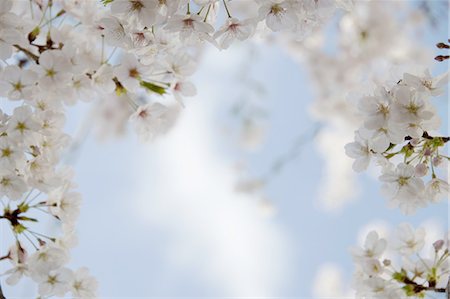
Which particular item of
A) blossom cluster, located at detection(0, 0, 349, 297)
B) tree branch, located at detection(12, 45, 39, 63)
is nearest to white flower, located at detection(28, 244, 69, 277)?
blossom cluster, located at detection(0, 0, 349, 297)

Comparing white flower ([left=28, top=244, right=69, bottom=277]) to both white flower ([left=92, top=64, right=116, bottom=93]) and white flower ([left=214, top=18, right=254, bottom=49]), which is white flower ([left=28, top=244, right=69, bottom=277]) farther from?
white flower ([left=214, top=18, right=254, bottom=49])

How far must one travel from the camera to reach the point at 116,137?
6121mm

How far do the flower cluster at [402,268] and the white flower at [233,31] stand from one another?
0.73 metres

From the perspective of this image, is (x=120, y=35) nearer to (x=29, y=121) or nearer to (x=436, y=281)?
(x=29, y=121)

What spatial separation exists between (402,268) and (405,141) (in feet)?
1.50

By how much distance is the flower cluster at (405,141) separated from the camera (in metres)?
1.30

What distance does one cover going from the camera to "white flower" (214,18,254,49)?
1.44 metres

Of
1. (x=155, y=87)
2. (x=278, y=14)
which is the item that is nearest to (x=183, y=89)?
(x=155, y=87)

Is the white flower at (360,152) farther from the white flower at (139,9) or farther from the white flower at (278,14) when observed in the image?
the white flower at (139,9)

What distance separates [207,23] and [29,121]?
523 millimetres

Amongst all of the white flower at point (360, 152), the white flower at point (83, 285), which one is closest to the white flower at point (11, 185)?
the white flower at point (83, 285)

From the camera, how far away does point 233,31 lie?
4.76 ft

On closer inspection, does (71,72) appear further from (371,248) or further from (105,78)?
(371,248)

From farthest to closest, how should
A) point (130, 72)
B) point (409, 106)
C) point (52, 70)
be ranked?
point (130, 72) < point (52, 70) < point (409, 106)
